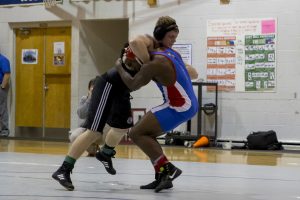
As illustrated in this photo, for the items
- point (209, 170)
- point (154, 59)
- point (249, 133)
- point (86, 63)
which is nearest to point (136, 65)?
point (154, 59)

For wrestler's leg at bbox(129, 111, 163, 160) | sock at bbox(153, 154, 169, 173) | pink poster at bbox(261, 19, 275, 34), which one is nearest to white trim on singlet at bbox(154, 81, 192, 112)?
wrestler's leg at bbox(129, 111, 163, 160)

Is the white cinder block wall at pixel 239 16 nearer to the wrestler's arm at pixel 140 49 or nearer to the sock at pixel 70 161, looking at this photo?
the wrestler's arm at pixel 140 49

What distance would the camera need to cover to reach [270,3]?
10797 millimetres

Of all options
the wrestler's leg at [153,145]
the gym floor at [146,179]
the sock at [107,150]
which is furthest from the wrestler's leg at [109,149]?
the wrestler's leg at [153,145]

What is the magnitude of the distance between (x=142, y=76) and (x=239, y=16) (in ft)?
22.4

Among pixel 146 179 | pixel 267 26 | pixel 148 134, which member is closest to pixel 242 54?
pixel 267 26

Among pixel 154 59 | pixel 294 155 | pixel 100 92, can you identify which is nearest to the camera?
pixel 154 59

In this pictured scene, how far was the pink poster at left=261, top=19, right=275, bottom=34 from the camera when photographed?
35.3 feet

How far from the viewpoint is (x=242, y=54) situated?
1097 cm

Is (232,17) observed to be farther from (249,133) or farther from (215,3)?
(249,133)

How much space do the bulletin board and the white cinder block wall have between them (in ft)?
0.35

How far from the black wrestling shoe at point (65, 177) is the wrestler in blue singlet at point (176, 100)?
0.80 meters

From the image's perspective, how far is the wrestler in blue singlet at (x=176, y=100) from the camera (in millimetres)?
4574

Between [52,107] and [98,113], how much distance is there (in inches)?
326
